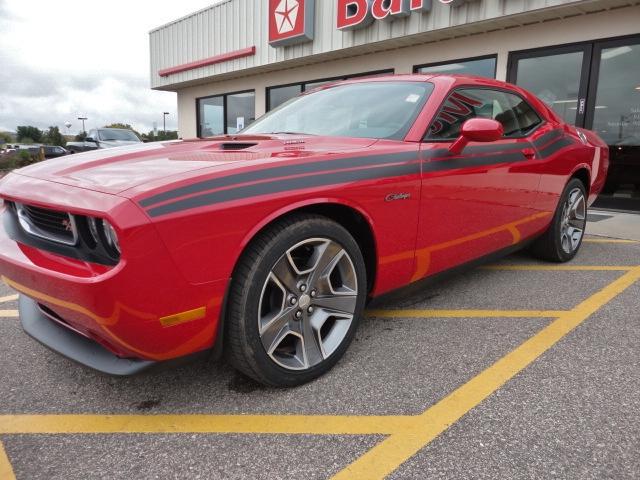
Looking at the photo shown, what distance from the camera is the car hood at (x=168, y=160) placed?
5.46 feet

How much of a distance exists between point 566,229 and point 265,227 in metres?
3.19

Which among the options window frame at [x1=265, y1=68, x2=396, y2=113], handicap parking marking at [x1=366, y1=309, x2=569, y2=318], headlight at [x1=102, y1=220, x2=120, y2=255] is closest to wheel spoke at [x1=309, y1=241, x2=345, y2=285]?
headlight at [x1=102, y1=220, x2=120, y2=255]

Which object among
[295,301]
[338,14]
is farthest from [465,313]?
[338,14]

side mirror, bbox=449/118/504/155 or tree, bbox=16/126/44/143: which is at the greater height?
tree, bbox=16/126/44/143

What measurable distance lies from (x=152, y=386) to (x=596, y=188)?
4.19m

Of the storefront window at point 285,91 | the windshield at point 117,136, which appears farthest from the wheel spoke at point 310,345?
the windshield at point 117,136

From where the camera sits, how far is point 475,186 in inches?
107

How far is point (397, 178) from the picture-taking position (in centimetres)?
225

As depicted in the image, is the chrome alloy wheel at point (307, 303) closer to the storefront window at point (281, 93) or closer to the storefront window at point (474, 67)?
the storefront window at point (474, 67)

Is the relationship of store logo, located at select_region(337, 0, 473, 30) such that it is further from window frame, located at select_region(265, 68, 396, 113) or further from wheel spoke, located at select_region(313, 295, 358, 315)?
wheel spoke, located at select_region(313, 295, 358, 315)

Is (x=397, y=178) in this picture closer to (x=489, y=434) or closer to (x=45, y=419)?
(x=489, y=434)

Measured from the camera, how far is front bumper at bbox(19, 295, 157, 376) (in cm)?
166

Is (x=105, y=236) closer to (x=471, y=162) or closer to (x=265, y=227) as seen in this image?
(x=265, y=227)

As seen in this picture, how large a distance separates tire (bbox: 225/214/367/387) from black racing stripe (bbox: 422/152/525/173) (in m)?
0.66
